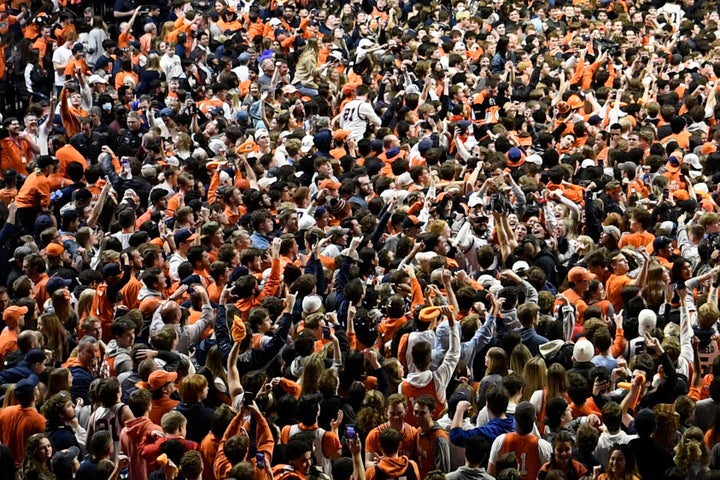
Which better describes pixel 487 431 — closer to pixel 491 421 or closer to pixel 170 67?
pixel 491 421

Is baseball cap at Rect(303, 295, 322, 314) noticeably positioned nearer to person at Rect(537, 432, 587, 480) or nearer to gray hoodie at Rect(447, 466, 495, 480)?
gray hoodie at Rect(447, 466, 495, 480)

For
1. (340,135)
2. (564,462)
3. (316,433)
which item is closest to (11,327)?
(316,433)

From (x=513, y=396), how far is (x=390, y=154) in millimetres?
7305

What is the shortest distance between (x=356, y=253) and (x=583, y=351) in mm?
2940

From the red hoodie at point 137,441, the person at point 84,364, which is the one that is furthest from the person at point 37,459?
the person at point 84,364

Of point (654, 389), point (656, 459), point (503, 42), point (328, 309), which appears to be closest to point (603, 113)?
point (503, 42)

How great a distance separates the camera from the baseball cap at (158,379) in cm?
997

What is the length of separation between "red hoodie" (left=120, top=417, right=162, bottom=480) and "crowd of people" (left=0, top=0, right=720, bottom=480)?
2 centimetres

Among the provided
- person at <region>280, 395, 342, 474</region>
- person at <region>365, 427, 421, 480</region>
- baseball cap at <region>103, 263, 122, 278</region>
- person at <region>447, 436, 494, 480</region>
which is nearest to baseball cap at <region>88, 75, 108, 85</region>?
baseball cap at <region>103, 263, 122, 278</region>

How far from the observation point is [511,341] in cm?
1062

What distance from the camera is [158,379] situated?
9961mm

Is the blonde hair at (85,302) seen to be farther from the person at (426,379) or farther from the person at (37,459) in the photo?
the person at (426,379)

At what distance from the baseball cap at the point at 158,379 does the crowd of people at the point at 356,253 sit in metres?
0.03

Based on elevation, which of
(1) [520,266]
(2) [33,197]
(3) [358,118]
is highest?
(1) [520,266]
